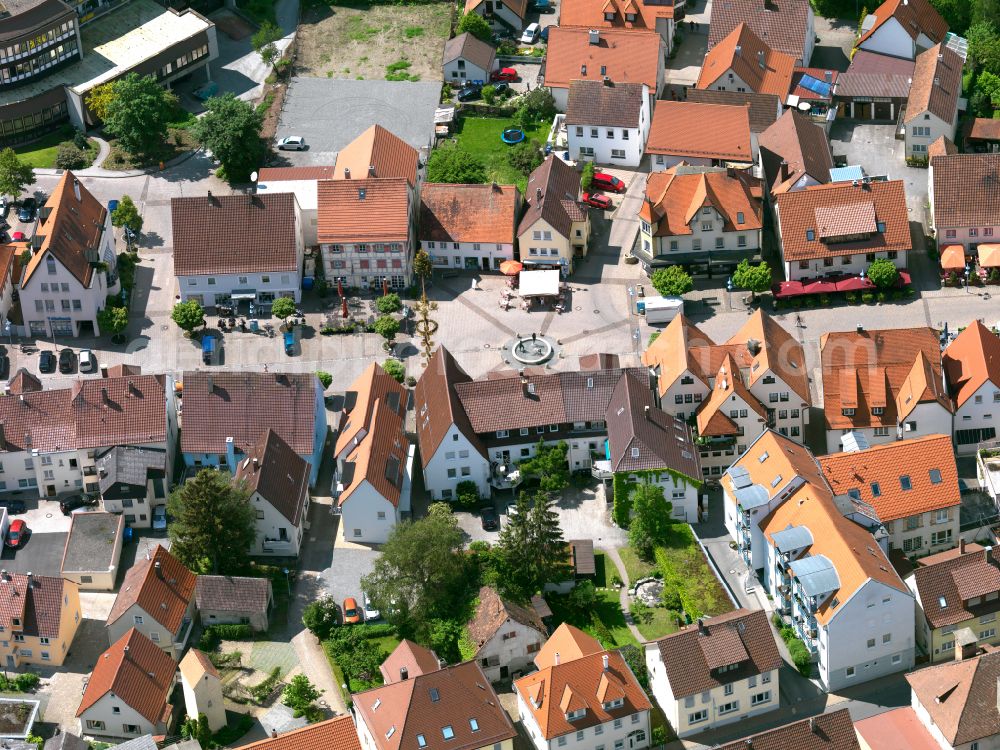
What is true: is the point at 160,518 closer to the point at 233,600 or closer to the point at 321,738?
the point at 233,600

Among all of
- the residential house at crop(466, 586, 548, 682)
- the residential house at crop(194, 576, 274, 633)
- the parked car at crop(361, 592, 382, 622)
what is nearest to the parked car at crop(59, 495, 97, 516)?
the residential house at crop(194, 576, 274, 633)

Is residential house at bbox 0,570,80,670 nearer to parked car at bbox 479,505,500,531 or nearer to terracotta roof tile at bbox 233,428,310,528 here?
terracotta roof tile at bbox 233,428,310,528

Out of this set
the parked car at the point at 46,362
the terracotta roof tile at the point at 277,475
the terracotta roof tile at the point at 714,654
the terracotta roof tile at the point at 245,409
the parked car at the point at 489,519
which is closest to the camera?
the terracotta roof tile at the point at 714,654

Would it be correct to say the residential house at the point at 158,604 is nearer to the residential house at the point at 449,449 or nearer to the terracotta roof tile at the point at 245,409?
the terracotta roof tile at the point at 245,409

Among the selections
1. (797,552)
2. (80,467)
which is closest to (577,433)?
(797,552)

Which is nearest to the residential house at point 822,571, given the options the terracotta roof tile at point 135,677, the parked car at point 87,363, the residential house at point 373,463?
the residential house at point 373,463

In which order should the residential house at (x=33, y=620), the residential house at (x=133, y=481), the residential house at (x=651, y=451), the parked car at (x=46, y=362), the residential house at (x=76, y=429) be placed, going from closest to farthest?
1. the residential house at (x=33, y=620)
2. the residential house at (x=651, y=451)
3. the residential house at (x=133, y=481)
4. the residential house at (x=76, y=429)
5. the parked car at (x=46, y=362)

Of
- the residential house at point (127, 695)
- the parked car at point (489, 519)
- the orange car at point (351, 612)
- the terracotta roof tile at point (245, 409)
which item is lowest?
the residential house at point (127, 695)
